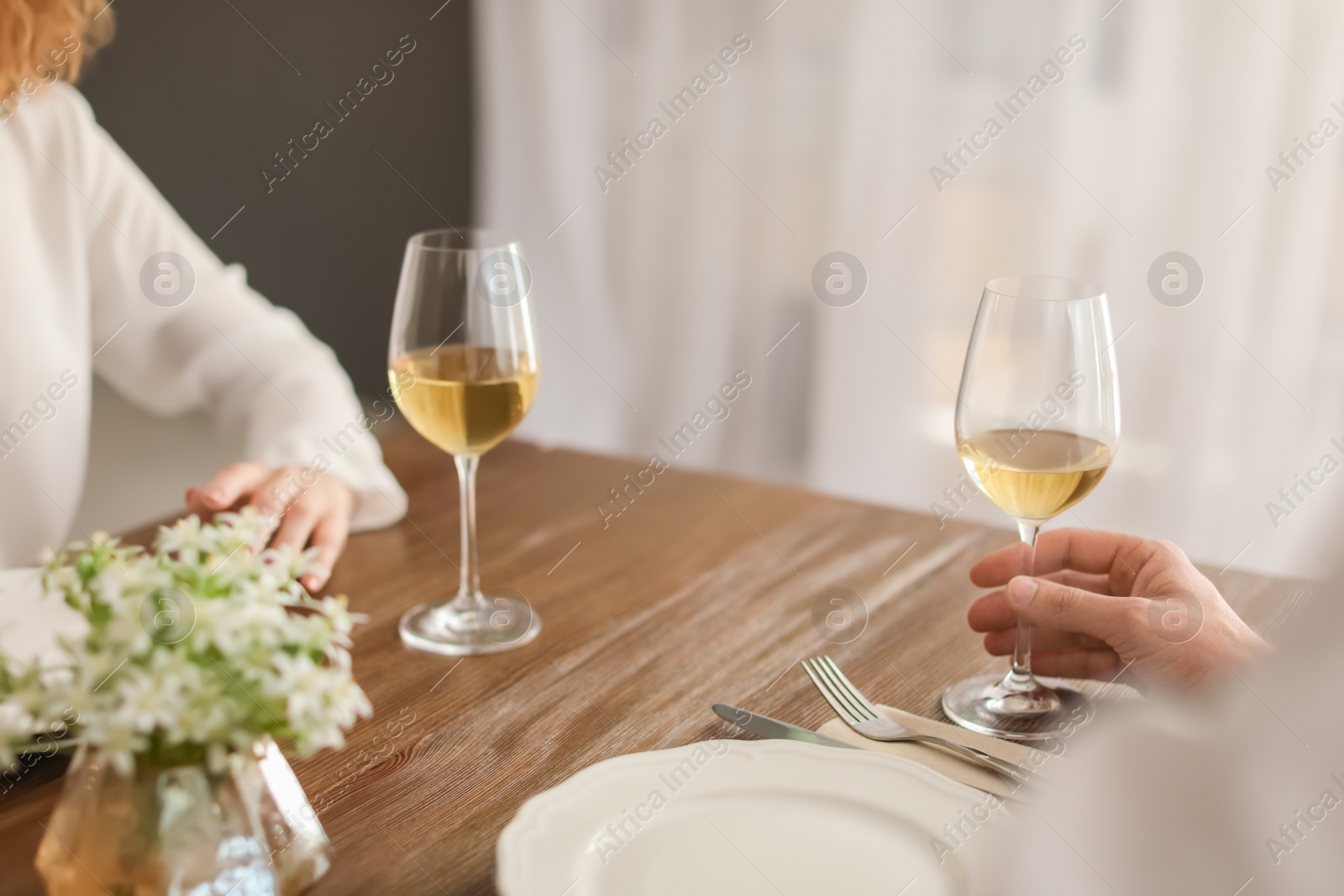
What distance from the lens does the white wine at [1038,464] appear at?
0.77 m

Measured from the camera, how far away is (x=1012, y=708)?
30.8 inches

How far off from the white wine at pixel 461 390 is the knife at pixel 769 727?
31cm

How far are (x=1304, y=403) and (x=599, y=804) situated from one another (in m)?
2.19

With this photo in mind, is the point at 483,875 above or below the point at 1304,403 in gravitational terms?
above

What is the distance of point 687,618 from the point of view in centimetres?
92

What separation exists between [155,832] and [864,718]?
44cm

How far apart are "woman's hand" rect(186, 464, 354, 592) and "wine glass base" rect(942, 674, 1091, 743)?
21.4 inches

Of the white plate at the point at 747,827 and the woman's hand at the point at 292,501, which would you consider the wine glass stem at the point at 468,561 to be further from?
the white plate at the point at 747,827

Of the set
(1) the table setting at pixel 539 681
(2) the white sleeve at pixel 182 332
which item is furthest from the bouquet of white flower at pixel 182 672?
(2) the white sleeve at pixel 182 332

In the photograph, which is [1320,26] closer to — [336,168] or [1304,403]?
[1304,403]

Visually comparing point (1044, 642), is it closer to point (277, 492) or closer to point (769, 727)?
point (769, 727)

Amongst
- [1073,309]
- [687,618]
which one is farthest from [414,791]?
[1073,309]

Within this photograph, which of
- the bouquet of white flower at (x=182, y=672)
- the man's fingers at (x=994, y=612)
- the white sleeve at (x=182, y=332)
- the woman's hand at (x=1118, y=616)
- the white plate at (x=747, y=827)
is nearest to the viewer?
the bouquet of white flower at (x=182, y=672)

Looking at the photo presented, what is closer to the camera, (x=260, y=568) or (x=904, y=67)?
(x=260, y=568)
